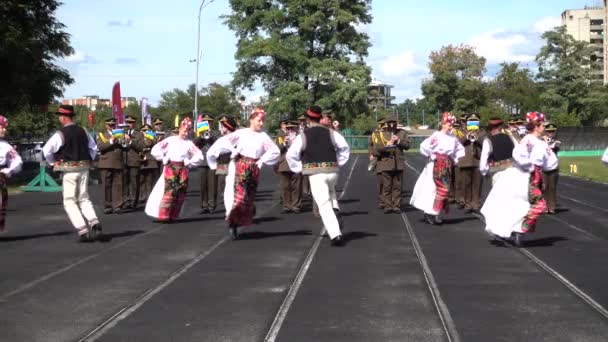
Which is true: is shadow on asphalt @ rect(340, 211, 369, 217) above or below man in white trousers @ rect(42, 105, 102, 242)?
below

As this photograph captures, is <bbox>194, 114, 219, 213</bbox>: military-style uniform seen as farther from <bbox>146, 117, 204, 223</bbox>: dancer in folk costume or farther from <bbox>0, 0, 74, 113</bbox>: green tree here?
<bbox>0, 0, 74, 113</bbox>: green tree

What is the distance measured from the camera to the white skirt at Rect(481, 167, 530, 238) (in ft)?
38.6

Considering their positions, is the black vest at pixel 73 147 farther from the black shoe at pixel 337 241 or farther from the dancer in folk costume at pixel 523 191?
the dancer in folk costume at pixel 523 191

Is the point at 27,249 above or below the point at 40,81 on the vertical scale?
below

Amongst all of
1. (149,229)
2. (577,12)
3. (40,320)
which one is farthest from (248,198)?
(577,12)

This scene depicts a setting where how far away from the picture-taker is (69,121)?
12875mm

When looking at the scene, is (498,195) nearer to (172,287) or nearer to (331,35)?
(172,287)

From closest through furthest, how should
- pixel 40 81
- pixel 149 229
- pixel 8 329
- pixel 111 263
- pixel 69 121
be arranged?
pixel 8 329
pixel 111 263
pixel 69 121
pixel 149 229
pixel 40 81

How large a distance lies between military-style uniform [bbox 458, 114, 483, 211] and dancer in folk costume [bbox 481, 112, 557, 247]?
5551 millimetres

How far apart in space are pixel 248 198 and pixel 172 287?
3928mm

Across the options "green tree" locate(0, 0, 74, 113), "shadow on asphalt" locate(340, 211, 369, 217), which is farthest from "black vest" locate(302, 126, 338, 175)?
"green tree" locate(0, 0, 74, 113)

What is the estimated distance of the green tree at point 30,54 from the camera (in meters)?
32.1

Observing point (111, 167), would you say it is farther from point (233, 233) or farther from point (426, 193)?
point (426, 193)

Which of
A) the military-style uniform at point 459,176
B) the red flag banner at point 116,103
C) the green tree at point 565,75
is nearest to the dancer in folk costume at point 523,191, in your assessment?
the military-style uniform at point 459,176
